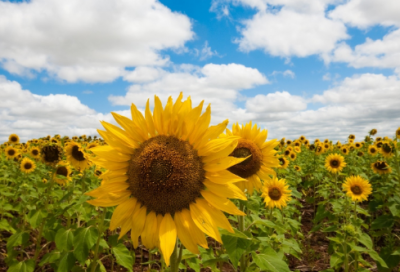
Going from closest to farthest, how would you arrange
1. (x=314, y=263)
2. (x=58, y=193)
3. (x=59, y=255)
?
(x=59, y=255) < (x=58, y=193) < (x=314, y=263)

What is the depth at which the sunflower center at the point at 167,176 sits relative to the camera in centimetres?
196

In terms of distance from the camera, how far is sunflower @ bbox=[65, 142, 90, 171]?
220 inches

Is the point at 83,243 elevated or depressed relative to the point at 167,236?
depressed

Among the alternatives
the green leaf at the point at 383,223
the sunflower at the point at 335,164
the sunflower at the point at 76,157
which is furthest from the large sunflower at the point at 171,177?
the sunflower at the point at 335,164

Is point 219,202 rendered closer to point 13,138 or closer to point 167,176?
point 167,176

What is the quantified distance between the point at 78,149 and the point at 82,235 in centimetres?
269

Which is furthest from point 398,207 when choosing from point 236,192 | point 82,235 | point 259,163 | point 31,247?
point 31,247

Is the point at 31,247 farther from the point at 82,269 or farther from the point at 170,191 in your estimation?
the point at 170,191

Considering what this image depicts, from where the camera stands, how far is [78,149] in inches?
229

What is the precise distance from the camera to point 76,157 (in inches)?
226

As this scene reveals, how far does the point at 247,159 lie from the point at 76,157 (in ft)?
12.2

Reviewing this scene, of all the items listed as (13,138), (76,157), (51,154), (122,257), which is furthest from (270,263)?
(13,138)

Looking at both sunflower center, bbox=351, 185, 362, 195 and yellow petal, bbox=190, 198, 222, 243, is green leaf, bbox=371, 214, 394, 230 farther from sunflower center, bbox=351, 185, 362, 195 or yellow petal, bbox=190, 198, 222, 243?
yellow petal, bbox=190, 198, 222, 243

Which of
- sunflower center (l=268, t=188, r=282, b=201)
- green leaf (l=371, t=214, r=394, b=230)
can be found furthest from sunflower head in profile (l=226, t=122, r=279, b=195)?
green leaf (l=371, t=214, r=394, b=230)
